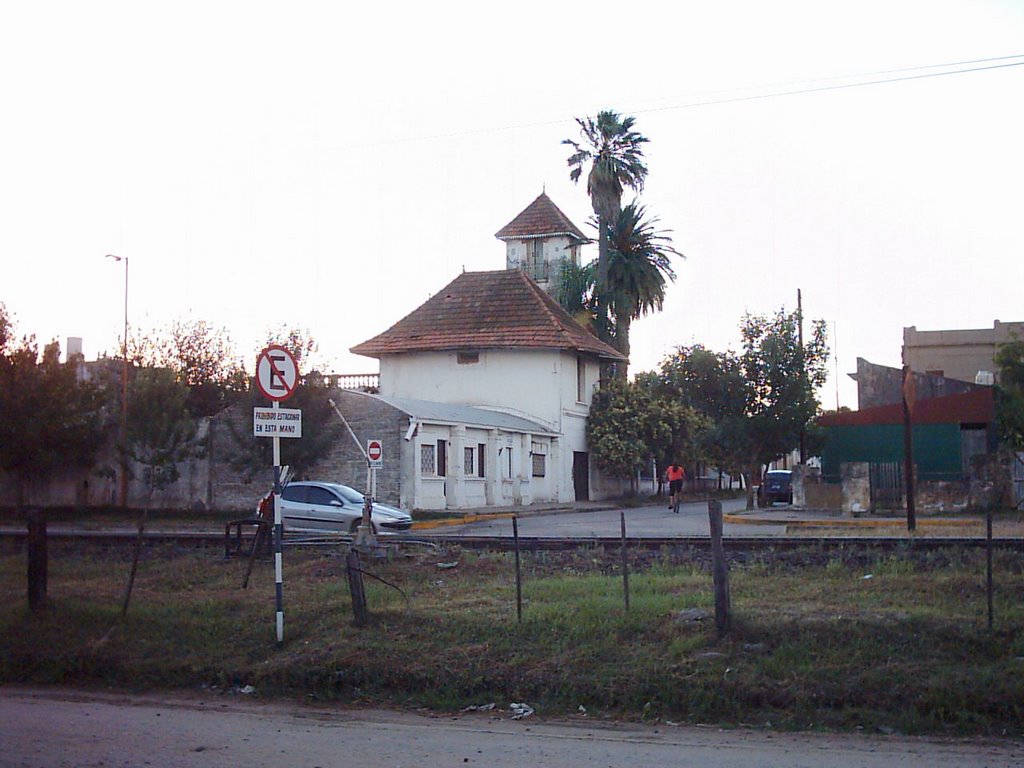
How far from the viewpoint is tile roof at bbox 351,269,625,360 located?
160ft

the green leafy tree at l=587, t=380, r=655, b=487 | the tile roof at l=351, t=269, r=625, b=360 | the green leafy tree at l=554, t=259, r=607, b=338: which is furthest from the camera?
the green leafy tree at l=554, t=259, r=607, b=338

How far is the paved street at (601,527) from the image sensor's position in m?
26.0

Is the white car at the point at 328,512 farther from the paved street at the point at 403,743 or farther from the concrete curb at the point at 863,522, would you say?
the paved street at the point at 403,743

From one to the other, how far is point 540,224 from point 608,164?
15.6 feet

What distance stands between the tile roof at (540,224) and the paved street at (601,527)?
76.8 feet

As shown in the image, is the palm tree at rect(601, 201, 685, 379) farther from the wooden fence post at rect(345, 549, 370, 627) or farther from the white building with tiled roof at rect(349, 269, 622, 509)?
the wooden fence post at rect(345, 549, 370, 627)

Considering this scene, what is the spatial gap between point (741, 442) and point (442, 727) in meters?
28.8

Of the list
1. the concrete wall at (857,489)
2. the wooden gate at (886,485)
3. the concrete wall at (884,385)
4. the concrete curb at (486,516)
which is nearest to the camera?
the concrete wall at (857,489)

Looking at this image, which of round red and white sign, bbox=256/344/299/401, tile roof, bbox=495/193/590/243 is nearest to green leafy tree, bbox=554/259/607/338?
tile roof, bbox=495/193/590/243

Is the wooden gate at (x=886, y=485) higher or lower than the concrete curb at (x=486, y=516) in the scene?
higher

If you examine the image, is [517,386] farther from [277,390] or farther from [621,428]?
[277,390]

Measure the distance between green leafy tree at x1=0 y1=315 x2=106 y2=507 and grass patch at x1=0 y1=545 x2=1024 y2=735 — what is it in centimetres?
2604

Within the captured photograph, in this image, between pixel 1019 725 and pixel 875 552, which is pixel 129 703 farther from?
pixel 875 552

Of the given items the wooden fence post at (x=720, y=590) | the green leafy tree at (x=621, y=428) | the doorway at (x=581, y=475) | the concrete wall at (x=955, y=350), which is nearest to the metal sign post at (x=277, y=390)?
the wooden fence post at (x=720, y=590)
